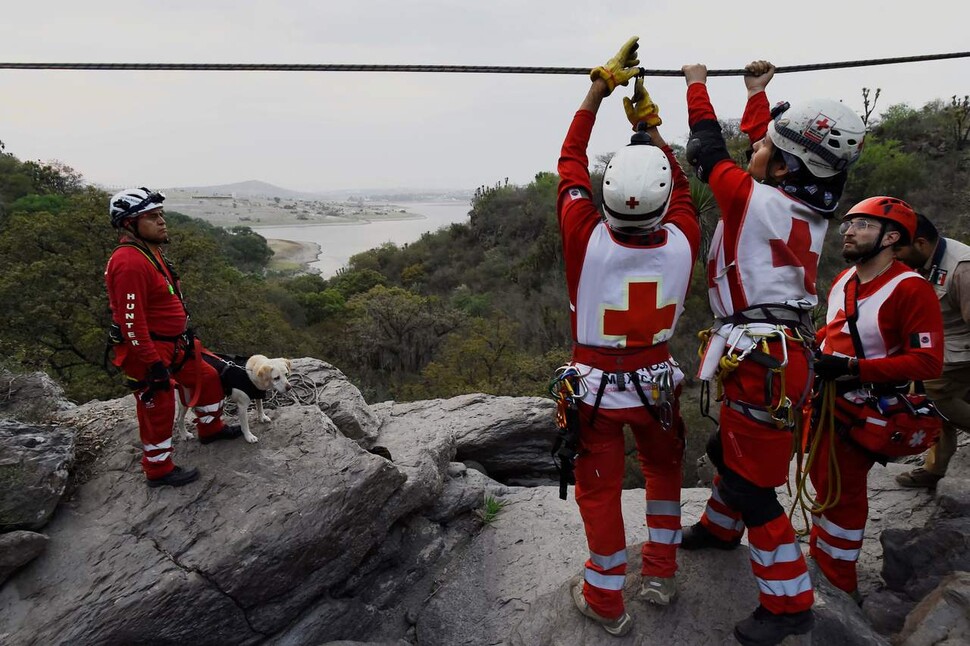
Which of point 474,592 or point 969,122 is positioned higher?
point 969,122

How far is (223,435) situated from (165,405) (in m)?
0.66

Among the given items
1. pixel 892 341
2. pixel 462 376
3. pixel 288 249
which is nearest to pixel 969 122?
pixel 462 376

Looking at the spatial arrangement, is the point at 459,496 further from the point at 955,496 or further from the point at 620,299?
the point at 955,496

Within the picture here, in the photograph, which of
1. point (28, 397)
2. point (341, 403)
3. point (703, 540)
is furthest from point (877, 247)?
point (28, 397)

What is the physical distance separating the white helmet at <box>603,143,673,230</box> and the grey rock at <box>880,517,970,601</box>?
324cm

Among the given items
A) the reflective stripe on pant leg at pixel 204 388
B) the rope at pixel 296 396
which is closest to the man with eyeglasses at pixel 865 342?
the reflective stripe on pant leg at pixel 204 388

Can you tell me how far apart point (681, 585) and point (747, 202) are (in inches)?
92.7

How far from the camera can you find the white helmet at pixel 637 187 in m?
2.66

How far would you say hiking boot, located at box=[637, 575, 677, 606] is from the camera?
3.28 metres

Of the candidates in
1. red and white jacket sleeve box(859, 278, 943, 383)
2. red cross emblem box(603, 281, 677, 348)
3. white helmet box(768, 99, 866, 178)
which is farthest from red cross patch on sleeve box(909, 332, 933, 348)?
red cross emblem box(603, 281, 677, 348)

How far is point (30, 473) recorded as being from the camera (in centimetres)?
369

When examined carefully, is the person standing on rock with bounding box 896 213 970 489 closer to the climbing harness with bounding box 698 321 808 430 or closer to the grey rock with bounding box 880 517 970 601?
the grey rock with bounding box 880 517 970 601

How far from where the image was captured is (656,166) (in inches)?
106

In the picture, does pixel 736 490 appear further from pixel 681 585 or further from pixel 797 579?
pixel 681 585
